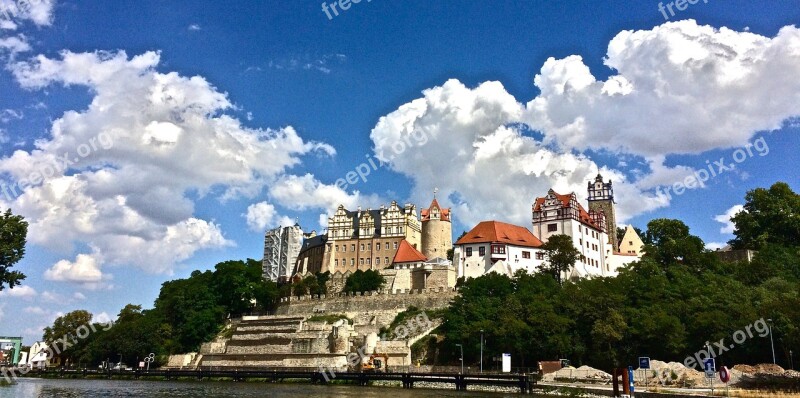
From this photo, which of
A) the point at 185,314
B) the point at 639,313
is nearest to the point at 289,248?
the point at 185,314

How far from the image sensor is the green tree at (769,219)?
70.5 m

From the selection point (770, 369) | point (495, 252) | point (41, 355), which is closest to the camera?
point (770, 369)

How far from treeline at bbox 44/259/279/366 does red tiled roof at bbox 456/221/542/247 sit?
84.1 feet

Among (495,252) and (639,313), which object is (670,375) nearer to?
(639,313)

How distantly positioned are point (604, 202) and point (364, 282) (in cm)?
4026

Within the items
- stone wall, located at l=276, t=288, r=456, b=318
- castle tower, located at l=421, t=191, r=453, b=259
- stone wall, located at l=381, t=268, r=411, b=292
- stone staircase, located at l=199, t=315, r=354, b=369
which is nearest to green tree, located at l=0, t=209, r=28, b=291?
stone staircase, located at l=199, t=315, r=354, b=369

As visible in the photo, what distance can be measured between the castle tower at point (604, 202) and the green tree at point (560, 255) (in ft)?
74.0

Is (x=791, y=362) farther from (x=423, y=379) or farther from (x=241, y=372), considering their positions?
(x=241, y=372)

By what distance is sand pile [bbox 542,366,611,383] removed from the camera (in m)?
38.6

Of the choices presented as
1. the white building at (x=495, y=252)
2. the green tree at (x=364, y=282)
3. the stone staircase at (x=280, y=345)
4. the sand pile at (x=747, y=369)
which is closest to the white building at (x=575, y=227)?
the white building at (x=495, y=252)

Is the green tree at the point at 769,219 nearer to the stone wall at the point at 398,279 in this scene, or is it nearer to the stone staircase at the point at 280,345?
the stone wall at the point at 398,279

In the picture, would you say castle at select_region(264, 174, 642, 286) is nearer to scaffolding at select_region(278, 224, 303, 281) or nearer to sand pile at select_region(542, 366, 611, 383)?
scaffolding at select_region(278, 224, 303, 281)

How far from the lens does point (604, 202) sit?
96500mm

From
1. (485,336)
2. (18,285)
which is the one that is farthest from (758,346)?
(18,285)
